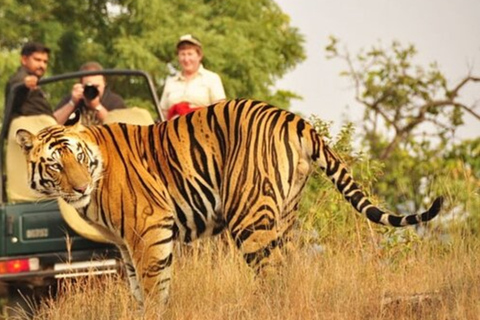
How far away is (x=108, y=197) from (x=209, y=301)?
924 mm

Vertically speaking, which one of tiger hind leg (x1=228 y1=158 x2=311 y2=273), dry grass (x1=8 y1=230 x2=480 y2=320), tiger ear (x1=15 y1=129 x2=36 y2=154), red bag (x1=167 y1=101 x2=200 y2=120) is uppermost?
red bag (x1=167 y1=101 x2=200 y2=120)

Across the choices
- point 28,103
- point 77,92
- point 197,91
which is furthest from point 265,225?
point 28,103

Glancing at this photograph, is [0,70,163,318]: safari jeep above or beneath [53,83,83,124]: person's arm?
beneath

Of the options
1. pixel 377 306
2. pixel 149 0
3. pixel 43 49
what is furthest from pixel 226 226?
pixel 149 0

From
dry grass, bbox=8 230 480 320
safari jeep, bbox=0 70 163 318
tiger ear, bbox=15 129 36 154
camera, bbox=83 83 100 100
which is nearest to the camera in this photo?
dry grass, bbox=8 230 480 320

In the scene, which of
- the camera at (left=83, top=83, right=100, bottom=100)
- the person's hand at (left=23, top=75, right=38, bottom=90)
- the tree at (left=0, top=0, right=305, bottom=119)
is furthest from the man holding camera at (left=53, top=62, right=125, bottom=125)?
the tree at (left=0, top=0, right=305, bottom=119)

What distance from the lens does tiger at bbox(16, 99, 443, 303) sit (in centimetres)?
900

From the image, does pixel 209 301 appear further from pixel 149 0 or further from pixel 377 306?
pixel 149 0

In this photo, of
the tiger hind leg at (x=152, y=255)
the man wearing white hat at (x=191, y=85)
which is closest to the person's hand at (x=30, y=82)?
the man wearing white hat at (x=191, y=85)

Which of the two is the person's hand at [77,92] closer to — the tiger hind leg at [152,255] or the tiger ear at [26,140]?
the tiger ear at [26,140]

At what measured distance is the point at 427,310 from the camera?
8.42 meters

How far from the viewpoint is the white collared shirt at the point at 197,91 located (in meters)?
12.2

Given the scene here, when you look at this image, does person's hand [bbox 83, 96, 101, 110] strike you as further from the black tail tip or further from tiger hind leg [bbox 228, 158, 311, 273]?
the black tail tip

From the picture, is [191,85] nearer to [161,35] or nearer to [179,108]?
[179,108]
